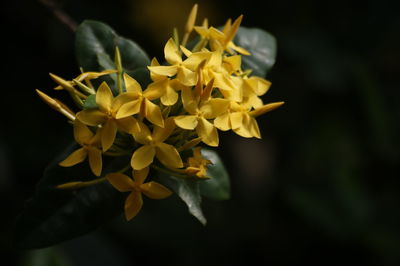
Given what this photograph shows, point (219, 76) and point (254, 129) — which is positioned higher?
point (219, 76)

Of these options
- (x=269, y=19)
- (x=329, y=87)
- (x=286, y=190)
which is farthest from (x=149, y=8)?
(x=286, y=190)

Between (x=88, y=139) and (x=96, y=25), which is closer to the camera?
(x=88, y=139)

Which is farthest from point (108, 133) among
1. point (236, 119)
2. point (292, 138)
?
point (292, 138)

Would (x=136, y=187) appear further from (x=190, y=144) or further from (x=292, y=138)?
(x=292, y=138)

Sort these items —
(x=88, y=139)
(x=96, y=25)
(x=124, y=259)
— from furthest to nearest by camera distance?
(x=124, y=259), (x=96, y=25), (x=88, y=139)

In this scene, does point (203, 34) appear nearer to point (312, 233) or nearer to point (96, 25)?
point (96, 25)

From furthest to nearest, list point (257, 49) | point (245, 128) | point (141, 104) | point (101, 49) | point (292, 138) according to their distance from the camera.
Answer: point (292, 138) → point (257, 49) → point (101, 49) → point (245, 128) → point (141, 104)

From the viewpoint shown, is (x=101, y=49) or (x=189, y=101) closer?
(x=189, y=101)

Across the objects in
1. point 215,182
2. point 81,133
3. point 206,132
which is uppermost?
point 81,133

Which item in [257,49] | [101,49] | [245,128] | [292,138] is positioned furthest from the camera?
[292,138]
